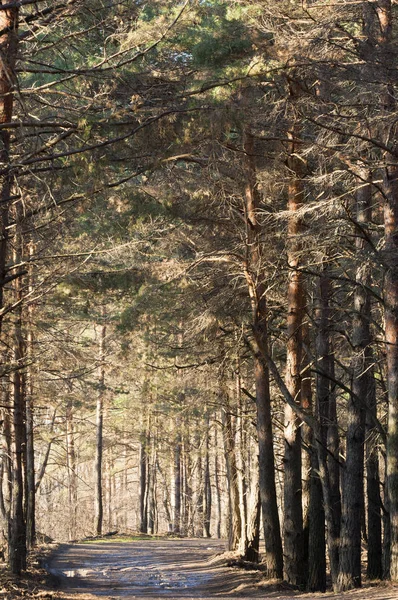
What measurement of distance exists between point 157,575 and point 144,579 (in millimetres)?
833

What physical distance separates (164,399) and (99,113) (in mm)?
22762

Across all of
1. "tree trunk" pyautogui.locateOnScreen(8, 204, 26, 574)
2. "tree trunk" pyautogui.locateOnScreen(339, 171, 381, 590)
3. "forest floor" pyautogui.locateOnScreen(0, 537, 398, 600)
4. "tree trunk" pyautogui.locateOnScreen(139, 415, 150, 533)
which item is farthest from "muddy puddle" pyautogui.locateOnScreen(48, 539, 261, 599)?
"tree trunk" pyautogui.locateOnScreen(139, 415, 150, 533)

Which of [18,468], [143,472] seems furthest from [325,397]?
[143,472]

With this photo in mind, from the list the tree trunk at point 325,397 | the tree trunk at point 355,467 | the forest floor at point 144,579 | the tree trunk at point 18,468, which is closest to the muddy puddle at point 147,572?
the forest floor at point 144,579

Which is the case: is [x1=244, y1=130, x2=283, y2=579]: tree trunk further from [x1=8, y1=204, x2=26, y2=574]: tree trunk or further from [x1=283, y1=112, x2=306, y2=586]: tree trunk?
[x1=8, y1=204, x2=26, y2=574]: tree trunk

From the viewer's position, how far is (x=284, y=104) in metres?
12.3

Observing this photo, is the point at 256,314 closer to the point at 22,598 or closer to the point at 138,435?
the point at 22,598

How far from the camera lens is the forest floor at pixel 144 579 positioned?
11.6 metres

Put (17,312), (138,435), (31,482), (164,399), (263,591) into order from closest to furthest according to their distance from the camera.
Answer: (263,591), (17,312), (31,482), (164,399), (138,435)

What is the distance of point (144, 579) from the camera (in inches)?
698

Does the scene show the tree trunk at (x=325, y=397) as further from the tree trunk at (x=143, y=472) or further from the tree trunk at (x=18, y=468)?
the tree trunk at (x=143, y=472)

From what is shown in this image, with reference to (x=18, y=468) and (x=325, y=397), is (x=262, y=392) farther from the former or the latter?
(x=18, y=468)

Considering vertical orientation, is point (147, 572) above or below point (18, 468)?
below

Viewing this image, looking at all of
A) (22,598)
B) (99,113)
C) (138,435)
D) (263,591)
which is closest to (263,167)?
(99,113)
